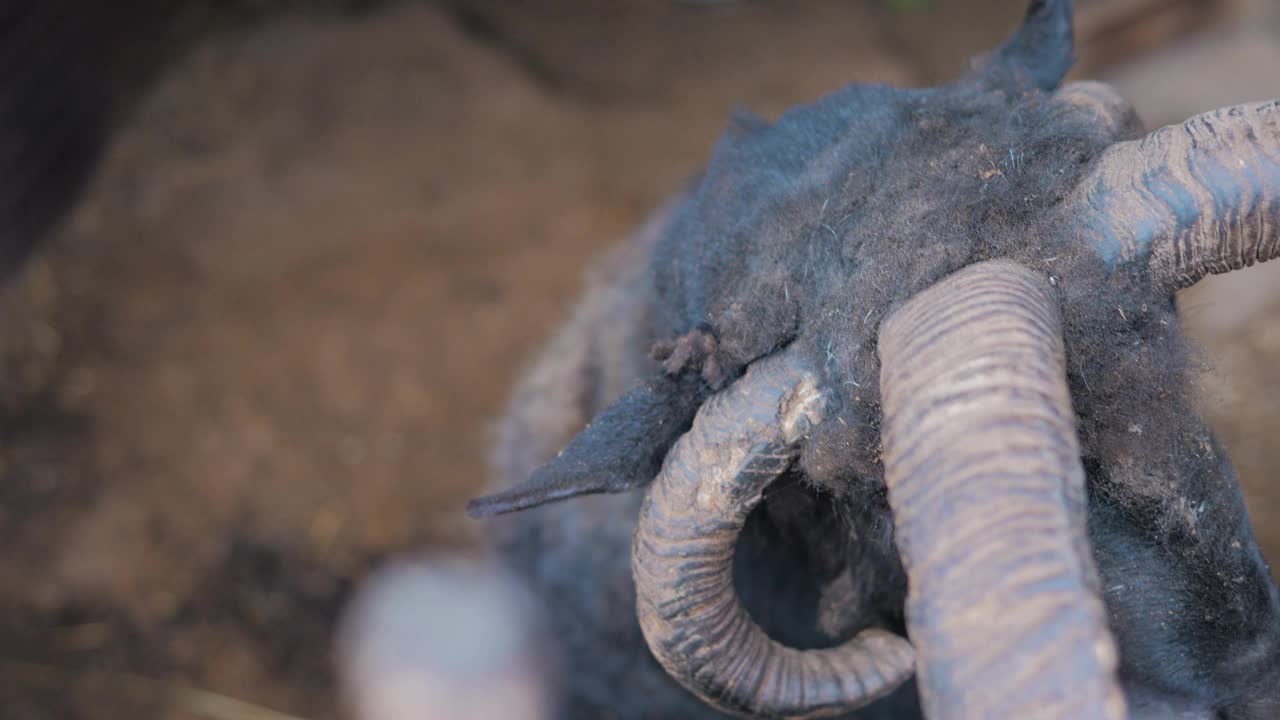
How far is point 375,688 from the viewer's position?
176 inches

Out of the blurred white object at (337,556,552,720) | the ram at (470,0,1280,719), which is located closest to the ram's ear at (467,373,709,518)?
the ram at (470,0,1280,719)

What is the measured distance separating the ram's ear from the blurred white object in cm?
187

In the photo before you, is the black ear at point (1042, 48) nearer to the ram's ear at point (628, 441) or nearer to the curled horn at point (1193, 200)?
the curled horn at point (1193, 200)

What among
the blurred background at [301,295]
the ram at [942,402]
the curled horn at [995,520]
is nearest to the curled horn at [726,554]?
the ram at [942,402]

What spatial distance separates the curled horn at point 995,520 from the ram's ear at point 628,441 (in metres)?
0.66

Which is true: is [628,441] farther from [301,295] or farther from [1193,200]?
[301,295]

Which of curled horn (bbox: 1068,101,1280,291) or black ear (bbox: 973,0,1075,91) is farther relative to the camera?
black ear (bbox: 973,0,1075,91)

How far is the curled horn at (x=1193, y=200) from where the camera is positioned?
5.64 feet

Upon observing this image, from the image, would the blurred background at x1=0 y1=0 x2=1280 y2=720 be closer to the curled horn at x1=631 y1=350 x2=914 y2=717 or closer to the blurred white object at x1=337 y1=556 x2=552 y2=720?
the blurred white object at x1=337 y1=556 x2=552 y2=720

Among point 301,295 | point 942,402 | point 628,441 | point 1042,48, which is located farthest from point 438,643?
point 942,402

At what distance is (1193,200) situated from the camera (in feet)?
5.73

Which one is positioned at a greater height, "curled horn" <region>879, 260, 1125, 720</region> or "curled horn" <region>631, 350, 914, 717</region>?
"curled horn" <region>879, 260, 1125, 720</region>

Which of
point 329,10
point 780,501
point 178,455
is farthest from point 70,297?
point 780,501

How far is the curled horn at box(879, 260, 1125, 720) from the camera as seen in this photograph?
120 cm
